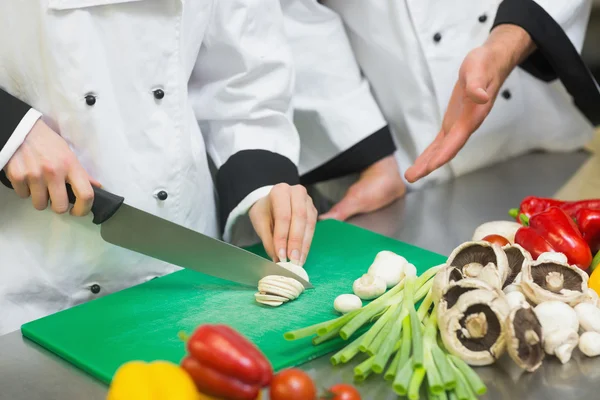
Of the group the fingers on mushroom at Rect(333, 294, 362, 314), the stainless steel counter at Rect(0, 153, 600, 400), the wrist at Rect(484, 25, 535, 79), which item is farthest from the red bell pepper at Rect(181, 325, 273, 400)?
the wrist at Rect(484, 25, 535, 79)

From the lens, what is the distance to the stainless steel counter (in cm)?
89

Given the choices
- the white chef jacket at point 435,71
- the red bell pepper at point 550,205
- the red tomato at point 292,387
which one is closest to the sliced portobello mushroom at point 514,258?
the red bell pepper at point 550,205

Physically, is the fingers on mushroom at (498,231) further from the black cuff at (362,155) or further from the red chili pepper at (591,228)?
the black cuff at (362,155)

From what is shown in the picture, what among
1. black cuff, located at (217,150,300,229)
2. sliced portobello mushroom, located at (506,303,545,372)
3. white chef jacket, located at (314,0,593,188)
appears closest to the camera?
sliced portobello mushroom, located at (506,303,545,372)

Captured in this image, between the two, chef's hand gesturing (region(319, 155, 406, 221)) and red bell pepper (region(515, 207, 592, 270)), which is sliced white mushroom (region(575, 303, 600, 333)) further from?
chef's hand gesturing (region(319, 155, 406, 221))

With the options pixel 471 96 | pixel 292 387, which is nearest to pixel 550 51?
pixel 471 96

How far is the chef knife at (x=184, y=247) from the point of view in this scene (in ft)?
3.56

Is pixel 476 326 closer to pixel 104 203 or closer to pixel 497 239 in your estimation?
pixel 497 239

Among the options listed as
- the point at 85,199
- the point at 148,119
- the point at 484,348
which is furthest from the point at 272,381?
the point at 148,119

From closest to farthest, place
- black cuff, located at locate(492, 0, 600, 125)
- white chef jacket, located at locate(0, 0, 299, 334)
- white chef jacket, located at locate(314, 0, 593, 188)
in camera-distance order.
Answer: white chef jacket, located at locate(0, 0, 299, 334), black cuff, located at locate(492, 0, 600, 125), white chef jacket, located at locate(314, 0, 593, 188)

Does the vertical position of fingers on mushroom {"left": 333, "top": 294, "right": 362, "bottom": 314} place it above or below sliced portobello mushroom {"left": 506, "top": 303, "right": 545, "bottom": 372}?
below

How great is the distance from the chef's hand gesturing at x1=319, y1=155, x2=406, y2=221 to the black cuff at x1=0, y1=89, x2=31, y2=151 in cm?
58

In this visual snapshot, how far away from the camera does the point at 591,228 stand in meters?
1.18

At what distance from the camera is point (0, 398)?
2.93 feet
